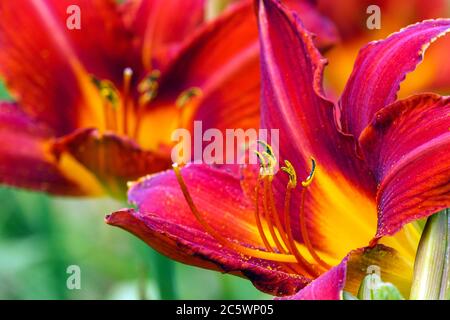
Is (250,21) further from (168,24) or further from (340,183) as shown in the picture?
(340,183)

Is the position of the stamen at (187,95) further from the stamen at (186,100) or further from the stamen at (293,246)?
the stamen at (293,246)

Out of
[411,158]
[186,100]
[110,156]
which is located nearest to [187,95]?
[186,100]

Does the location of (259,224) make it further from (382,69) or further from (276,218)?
(382,69)

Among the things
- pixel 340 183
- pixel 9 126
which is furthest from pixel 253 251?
pixel 9 126

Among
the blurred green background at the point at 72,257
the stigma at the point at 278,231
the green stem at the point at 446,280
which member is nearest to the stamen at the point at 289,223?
the stigma at the point at 278,231

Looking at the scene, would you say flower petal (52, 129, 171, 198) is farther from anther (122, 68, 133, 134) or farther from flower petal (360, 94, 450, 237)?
flower petal (360, 94, 450, 237)

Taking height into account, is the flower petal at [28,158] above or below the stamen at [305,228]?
above
